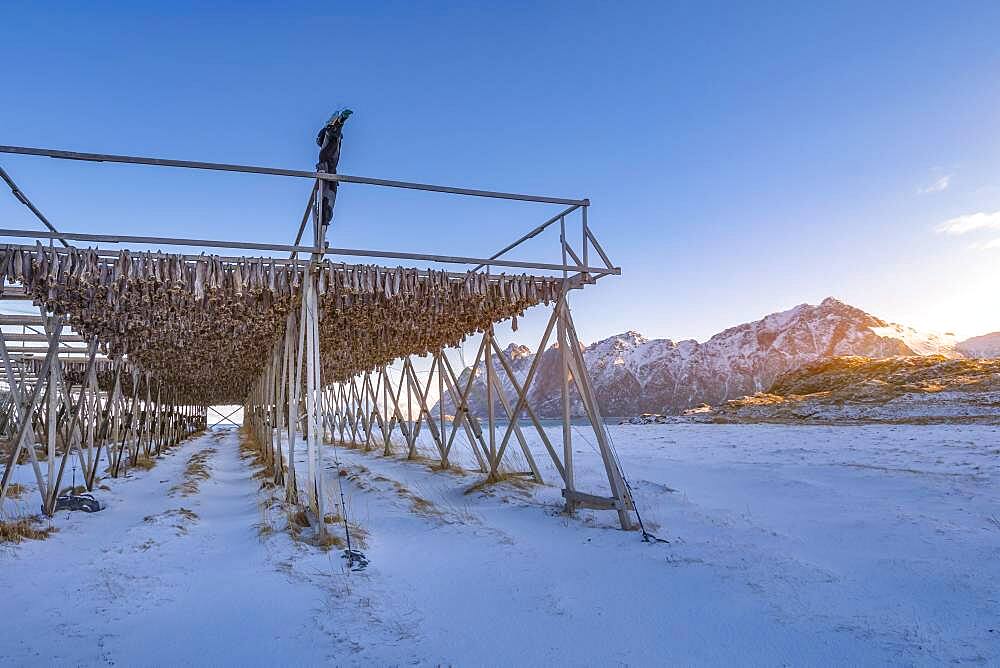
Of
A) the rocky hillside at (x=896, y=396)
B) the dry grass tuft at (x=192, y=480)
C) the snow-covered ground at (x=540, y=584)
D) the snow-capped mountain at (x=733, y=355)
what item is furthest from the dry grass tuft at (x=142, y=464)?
the snow-capped mountain at (x=733, y=355)

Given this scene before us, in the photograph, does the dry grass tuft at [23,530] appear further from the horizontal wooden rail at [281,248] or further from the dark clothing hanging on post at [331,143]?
the dark clothing hanging on post at [331,143]

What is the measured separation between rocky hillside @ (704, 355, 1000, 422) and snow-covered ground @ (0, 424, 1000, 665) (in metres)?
14.4

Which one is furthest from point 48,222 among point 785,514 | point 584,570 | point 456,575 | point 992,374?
point 992,374

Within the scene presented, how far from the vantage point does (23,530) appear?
6746 mm

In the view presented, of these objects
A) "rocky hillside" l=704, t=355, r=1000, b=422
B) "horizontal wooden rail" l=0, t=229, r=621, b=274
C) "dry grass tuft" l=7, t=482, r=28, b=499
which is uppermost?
"horizontal wooden rail" l=0, t=229, r=621, b=274

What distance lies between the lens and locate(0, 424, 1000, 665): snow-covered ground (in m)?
3.66

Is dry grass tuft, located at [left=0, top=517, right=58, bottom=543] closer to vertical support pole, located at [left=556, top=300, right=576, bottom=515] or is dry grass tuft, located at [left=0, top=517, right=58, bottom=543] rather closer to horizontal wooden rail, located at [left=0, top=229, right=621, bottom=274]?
→ horizontal wooden rail, located at [left=0, top=229, right=621, bottom=274]

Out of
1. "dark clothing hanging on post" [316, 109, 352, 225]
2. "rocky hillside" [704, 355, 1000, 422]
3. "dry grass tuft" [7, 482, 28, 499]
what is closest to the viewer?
"dark clothing hanging on post" [316, 109, 352, 225]

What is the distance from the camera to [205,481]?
13.1m

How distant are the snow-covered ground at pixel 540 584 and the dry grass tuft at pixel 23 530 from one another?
0.21 meters

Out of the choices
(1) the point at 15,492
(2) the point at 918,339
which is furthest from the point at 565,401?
(2) the point at 918,339

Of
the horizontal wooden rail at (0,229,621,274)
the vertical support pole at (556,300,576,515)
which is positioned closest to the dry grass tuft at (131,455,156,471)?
the horizontal wooden rail at (0,229,621,274)

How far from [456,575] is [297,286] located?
158 inches

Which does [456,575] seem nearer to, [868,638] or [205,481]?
[868,638]
